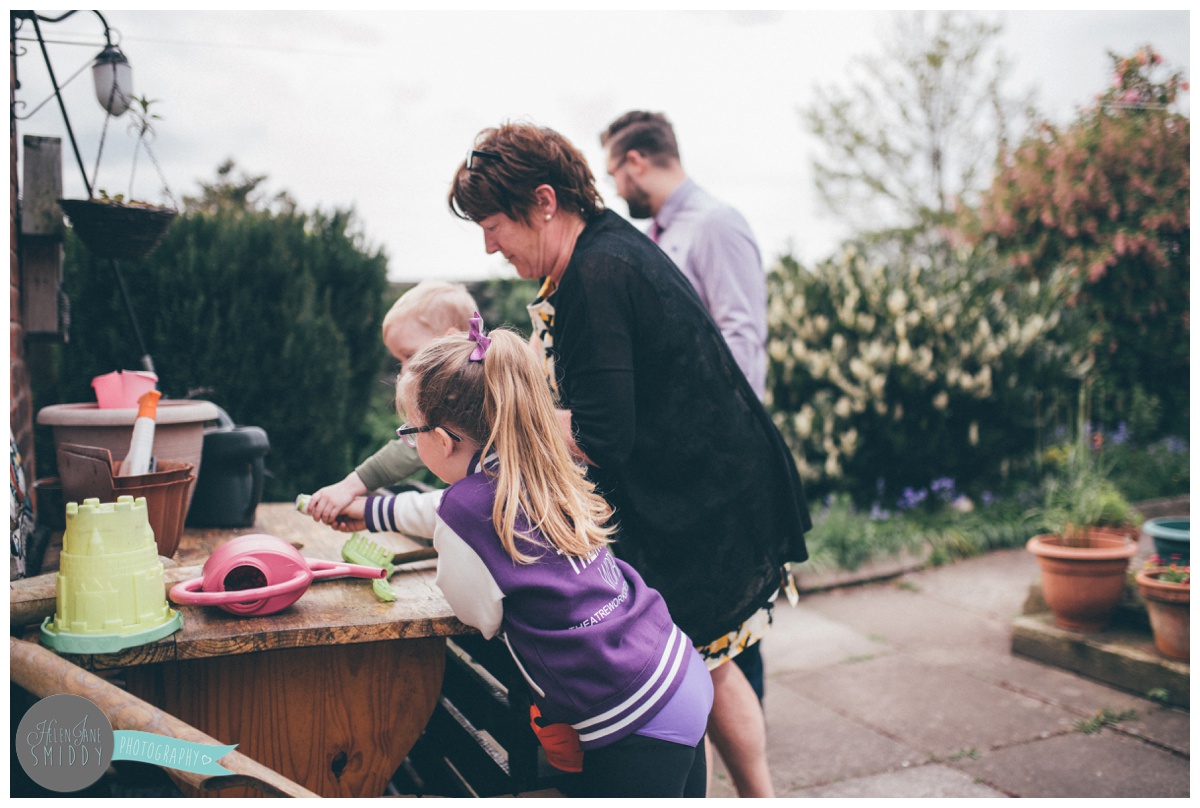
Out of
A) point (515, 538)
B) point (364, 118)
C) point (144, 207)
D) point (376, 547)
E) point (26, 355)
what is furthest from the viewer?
point (364, 118)

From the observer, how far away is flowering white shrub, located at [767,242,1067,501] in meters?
5.30

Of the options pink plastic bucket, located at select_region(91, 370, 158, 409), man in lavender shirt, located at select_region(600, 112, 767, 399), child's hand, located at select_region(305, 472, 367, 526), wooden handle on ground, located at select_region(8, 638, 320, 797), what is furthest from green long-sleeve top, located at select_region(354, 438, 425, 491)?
man in lavender shirt, located at select_region(600, 112, 767, 399)

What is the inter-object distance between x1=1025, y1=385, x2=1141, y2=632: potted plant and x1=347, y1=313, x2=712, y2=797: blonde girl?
8.35 ft

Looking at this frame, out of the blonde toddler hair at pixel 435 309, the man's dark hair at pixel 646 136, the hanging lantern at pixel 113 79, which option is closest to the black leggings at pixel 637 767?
the blonde toddler hair at pixel 435 309

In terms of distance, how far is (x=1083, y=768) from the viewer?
105 inches

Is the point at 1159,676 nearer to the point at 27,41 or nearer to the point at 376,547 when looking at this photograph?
the point at 376,547

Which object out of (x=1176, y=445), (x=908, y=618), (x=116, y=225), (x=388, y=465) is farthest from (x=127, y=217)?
(x=1176, y=445)

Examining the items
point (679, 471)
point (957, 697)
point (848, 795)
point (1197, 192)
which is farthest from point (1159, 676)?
point (679, 471)

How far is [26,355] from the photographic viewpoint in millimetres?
2516

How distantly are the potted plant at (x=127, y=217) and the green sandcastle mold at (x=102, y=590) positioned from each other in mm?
1057

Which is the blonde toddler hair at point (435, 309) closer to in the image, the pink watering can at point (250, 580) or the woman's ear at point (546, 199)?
the woman's ear at point (546, 199)

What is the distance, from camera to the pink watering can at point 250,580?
1425mm

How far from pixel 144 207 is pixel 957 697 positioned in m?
3.01

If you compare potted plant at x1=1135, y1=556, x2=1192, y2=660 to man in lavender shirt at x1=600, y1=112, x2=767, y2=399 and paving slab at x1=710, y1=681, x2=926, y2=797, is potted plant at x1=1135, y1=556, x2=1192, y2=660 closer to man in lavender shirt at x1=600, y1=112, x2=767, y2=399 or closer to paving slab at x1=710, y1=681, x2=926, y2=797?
paving slab at x1=710, y1=681, x2=926, y2=797
